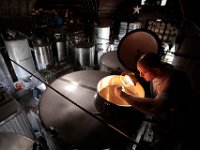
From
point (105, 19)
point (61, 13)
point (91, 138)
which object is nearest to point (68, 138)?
point (91, 138)

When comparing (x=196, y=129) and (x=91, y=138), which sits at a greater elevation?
(x=91, y=138)

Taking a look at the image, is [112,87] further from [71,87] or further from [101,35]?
[101,35]

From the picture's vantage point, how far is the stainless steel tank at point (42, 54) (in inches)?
261

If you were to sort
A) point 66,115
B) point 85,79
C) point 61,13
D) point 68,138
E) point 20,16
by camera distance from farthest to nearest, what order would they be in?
point 61,13
point 20,16
point 85,79
point 66,115
point 68,138

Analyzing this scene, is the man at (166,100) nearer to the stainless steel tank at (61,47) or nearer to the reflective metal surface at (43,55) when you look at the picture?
the reflective metal surface at (43,55)

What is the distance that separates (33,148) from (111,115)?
1.91 m

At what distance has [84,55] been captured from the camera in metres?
7.38

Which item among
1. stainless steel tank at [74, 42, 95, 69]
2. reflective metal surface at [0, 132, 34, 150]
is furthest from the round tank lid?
stainless steel tank at [74, 42, 95, 69]

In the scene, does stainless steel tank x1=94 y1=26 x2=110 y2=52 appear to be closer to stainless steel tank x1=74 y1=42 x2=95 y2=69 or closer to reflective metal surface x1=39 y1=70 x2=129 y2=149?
stainless steel tank x1=74 y1=42 x2=95 y2=69

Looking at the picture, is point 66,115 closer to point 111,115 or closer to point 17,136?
point 111,115

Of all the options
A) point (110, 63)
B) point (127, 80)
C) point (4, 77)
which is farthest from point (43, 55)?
point (127, 80)

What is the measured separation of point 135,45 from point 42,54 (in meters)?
4.83

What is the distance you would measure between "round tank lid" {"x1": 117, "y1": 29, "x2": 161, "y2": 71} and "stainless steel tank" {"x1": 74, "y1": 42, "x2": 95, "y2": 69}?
3936 millimetres

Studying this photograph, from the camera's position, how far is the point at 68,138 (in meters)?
2.53
